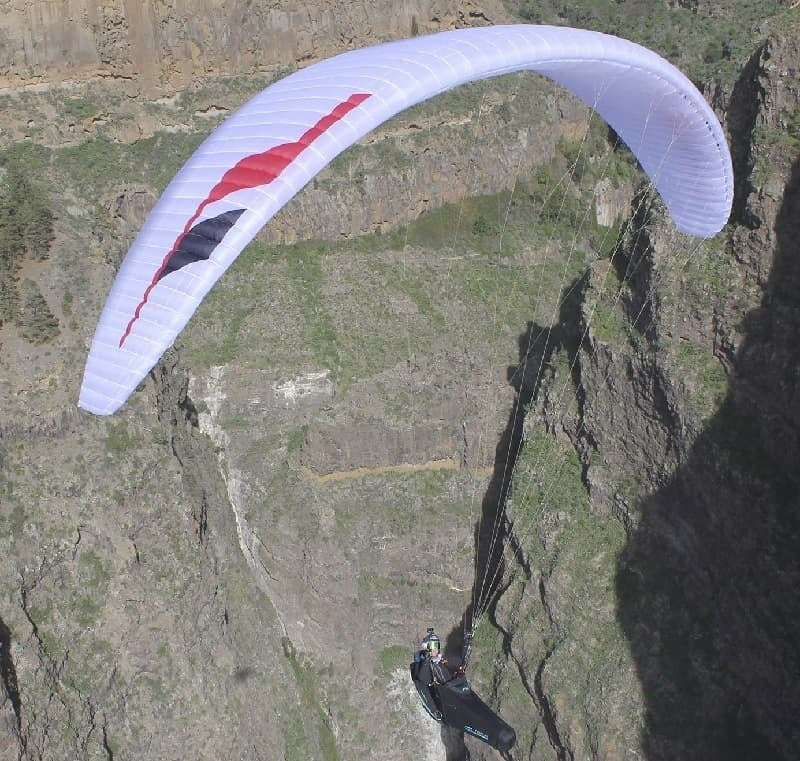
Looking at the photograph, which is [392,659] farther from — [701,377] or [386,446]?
[701,377]

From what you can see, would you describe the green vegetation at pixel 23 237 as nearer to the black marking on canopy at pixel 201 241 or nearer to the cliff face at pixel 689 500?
the black marking on canopy at pixel 201 241

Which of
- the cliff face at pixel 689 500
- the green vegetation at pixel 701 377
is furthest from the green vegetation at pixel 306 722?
the green vegetation at pixel 701 377

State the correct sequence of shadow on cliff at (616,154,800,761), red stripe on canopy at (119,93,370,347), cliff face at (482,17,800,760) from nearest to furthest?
red stripe on canopy at (119,93,370,347)
shadow on cliff at (616,154,800,761)
cliff face at (482,17,800,760)

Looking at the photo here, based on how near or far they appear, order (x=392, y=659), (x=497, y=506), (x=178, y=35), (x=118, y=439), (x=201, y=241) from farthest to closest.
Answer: (x=178, y=35)
(x=392, y=659)
(x=497, y=506)
(x=118, y=439)
(x=201, y=241)

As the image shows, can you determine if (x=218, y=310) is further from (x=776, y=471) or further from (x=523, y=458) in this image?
(x=776, y=471)

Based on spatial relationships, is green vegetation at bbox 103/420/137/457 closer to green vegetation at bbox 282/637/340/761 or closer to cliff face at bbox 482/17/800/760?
green vegetation at bbox 282/637/340/761

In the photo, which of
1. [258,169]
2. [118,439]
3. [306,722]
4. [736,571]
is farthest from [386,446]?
[258,169]

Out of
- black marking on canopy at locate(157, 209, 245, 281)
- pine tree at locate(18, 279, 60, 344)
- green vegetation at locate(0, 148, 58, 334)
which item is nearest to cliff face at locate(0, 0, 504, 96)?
green vegetation at locate(0, 148, 58, 334)
